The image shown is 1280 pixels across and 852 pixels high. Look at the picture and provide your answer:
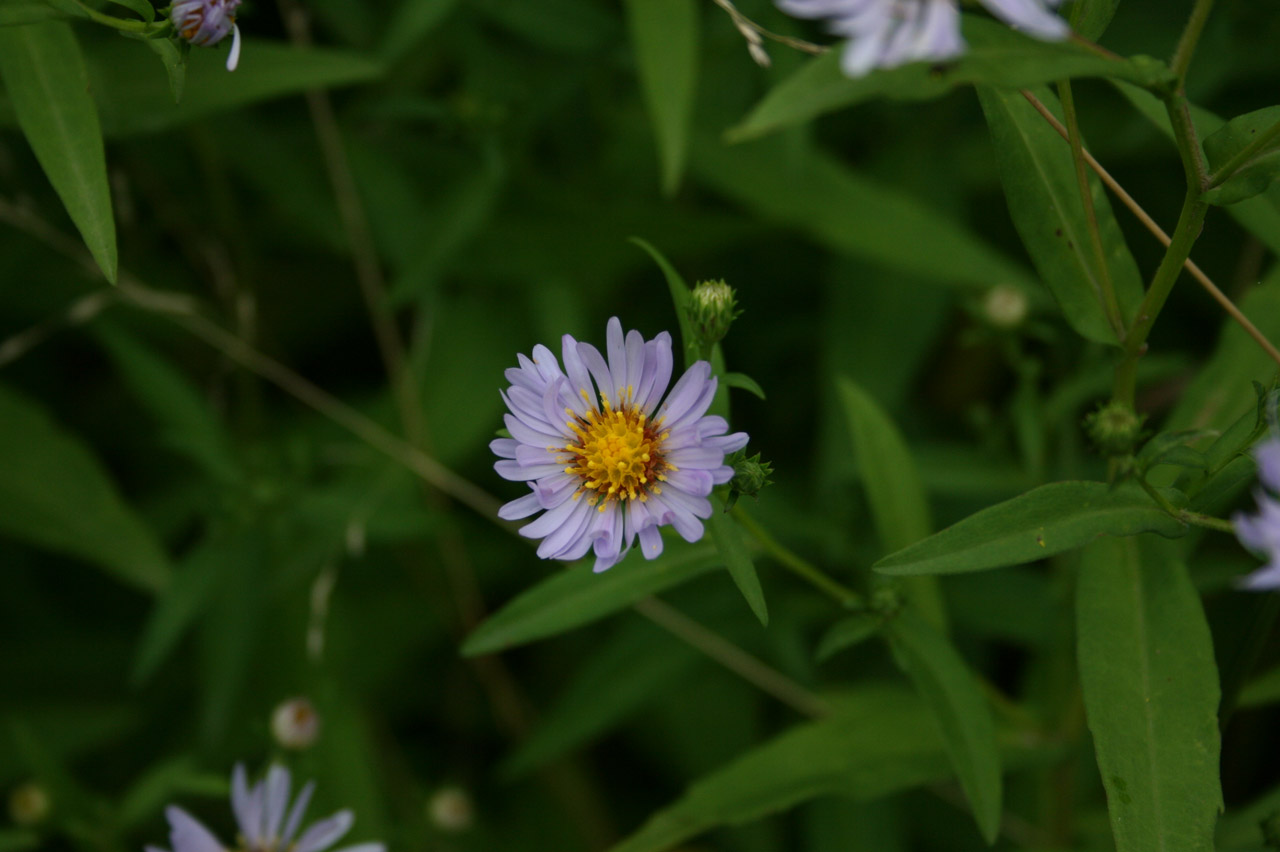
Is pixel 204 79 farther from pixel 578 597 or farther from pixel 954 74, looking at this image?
pixel 954 74

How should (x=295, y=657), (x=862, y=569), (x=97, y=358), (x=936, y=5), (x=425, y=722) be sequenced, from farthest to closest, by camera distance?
(x=97, y=358)
(x=425, y=722)
(x=295, y=657)
(x=862, y=569)
(x=936, y=5)

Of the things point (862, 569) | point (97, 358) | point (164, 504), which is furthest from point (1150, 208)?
point (97, 358)

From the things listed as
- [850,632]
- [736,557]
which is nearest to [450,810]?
[850,632]

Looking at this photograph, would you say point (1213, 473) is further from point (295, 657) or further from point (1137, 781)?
point (295, 657)

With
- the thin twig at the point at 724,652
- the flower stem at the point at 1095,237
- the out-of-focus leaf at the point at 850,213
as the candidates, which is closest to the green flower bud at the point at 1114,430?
the flower stem at the point at 1095,237

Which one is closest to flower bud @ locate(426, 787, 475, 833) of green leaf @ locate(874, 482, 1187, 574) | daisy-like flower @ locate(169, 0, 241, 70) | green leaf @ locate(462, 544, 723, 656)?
green leaf @ locate(462, 544, 723, 656)
